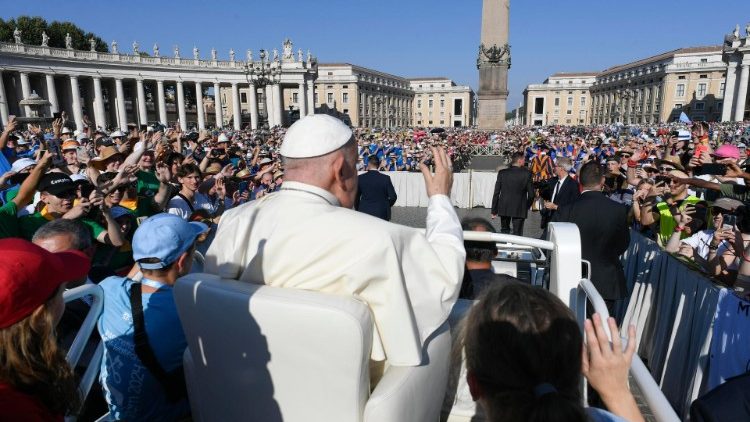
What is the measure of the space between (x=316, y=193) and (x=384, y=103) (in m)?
116

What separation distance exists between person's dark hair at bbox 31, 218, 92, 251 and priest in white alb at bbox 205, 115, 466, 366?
1.27 meters

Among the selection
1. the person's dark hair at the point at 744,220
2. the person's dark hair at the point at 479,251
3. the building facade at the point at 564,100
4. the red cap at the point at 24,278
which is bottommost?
the person's dark hair at the point at 479,251

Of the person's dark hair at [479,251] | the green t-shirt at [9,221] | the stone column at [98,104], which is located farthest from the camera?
the stone column at [98,104]

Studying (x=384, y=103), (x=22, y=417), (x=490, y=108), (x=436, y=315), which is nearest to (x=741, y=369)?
(x=436, y=315)

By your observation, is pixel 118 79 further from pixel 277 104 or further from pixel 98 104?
pixel 277 104

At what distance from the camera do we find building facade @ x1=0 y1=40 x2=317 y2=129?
152ft

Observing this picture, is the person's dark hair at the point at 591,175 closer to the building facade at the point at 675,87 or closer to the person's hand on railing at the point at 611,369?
the person's hand on railing at the point at 611,369

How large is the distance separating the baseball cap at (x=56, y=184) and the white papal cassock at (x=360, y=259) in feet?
8.73

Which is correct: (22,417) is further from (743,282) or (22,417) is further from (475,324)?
(743,282)

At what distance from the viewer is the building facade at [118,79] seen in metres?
46.2

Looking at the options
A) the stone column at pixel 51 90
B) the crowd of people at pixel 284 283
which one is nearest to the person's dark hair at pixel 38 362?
the crowd of people at pixel 284 283

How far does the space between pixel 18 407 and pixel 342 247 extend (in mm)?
981

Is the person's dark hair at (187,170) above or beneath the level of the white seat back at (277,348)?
above

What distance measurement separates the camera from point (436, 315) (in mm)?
1573
